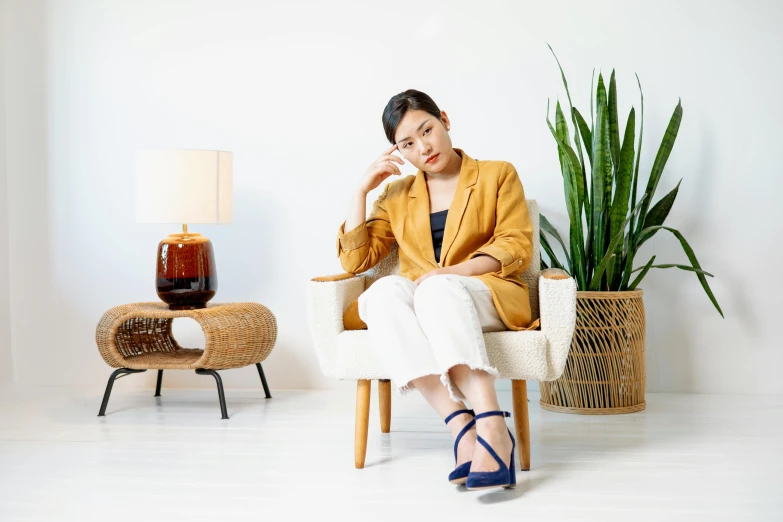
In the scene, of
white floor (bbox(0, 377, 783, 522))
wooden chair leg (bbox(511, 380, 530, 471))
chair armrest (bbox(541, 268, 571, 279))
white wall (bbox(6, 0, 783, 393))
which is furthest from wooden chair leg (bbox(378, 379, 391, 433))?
white wall (bbox(6, 0, 783, 393))

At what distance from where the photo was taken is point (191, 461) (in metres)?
2.25

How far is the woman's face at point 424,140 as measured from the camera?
7.39ft

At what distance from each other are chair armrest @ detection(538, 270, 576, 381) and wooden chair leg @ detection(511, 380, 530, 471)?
10cm

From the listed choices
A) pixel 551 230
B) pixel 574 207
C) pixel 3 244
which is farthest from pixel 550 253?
pixel 3 244

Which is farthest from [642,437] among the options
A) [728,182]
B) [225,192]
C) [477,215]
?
[225,192]

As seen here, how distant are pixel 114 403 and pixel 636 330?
203 cm

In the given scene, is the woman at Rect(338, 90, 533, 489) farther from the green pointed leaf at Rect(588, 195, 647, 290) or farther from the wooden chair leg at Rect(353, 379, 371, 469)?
the green pointed leaf at Rect(588, 195, 647, 290)

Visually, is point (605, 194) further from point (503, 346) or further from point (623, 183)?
point (503, 346)

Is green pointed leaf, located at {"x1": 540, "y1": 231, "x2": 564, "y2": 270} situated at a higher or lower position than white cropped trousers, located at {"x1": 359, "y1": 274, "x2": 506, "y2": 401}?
higher

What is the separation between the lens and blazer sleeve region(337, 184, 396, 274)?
7.73 feet

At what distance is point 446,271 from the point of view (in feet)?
7.16

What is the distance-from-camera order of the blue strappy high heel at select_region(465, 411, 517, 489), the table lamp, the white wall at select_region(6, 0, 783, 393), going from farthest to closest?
→ the white wall at select_region(6, 0, 783, 393) → the table lamp → the blue strappy high heel at select_region(465, 411, 517, 489)

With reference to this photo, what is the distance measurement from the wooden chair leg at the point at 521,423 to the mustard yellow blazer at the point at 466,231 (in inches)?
6.6

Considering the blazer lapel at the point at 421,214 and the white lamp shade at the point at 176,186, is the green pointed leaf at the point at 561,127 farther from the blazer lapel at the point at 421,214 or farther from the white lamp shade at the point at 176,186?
the white lamp shade at the point at 176,186
